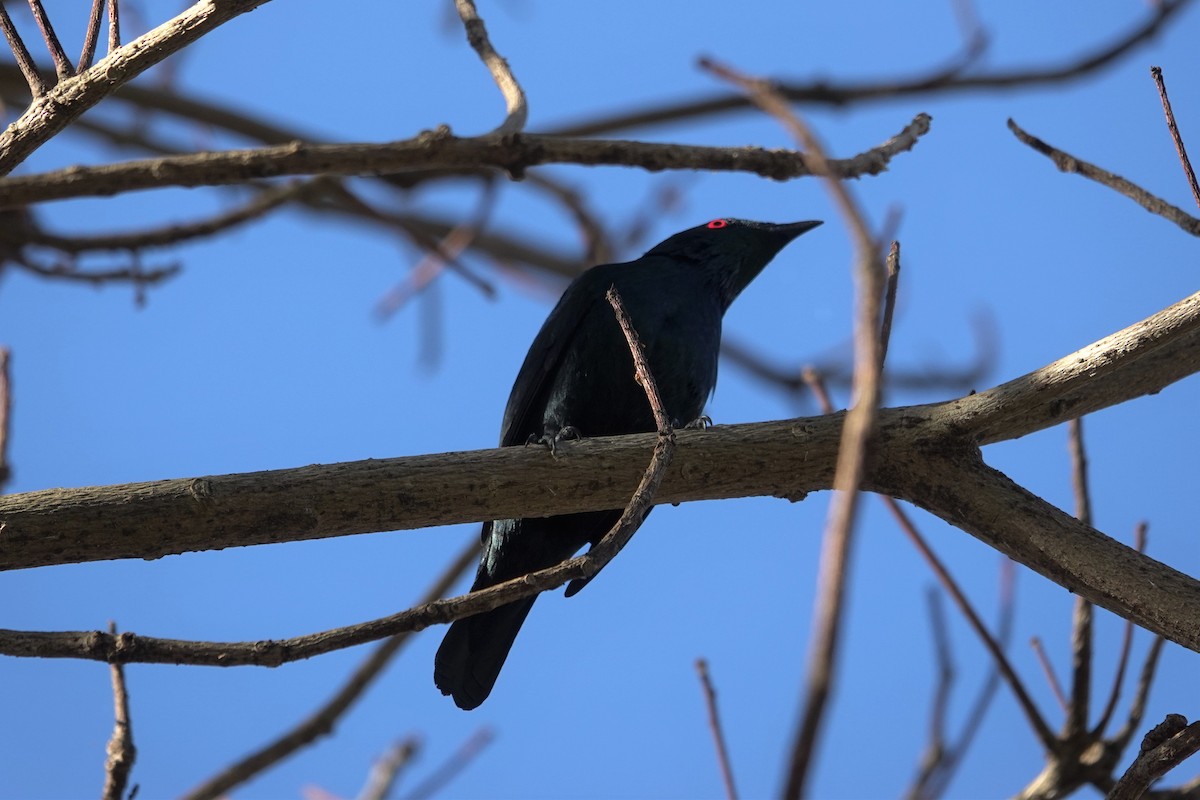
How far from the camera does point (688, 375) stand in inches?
178

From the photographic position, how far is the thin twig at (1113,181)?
2916 mm

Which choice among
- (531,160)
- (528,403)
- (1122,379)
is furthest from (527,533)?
(1122,379)

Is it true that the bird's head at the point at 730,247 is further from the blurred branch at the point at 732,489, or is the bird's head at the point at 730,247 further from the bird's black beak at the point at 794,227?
the blurred branch at the point at 732,489

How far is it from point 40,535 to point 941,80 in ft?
14.7

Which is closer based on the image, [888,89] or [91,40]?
[91,40]

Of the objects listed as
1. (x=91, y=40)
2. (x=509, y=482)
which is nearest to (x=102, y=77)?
(x=91, y=40)

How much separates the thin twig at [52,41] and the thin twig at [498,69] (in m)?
1.23

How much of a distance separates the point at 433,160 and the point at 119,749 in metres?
1.88

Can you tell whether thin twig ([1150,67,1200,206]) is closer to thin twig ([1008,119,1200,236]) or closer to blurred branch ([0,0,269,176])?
thin twig ([1008,119,1200,236])

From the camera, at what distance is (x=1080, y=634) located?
369 cm

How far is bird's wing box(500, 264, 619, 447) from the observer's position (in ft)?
15.3

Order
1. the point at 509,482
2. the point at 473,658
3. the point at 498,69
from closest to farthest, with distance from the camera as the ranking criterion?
the point at 509,482 → the point at 498,69 → the point at 473,658

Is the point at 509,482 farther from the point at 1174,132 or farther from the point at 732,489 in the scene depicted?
the point at 1174,132

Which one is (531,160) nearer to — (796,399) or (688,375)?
(688,375)
